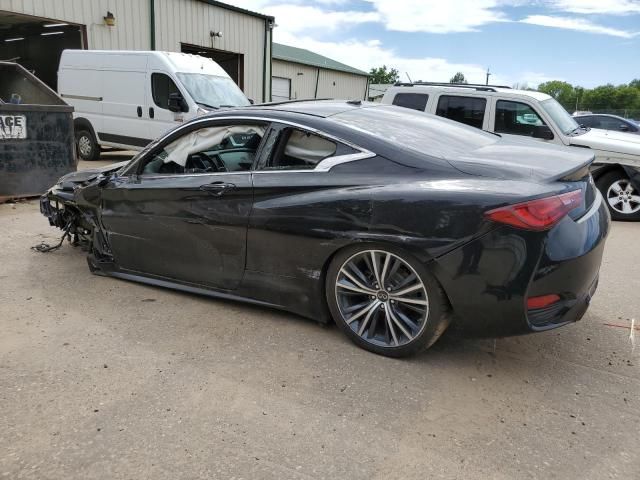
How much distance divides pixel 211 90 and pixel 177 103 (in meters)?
0.81

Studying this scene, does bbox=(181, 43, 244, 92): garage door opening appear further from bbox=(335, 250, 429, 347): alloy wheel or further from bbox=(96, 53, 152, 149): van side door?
bbox=(335, 250, 429, 347): alloy wheel

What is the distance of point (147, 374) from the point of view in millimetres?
3008

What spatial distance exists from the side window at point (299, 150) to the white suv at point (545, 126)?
482 centimetres

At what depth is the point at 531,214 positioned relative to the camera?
104 inches

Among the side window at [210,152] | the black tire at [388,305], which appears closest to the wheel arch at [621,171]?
the black tire at [388,305]

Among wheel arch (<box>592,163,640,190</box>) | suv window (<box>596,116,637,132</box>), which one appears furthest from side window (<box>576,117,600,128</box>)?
wheel arch (<box>592,163,640,190</box>)

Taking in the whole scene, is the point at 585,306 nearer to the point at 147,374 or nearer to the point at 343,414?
the point at 343,414

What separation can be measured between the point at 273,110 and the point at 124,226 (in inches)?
61.7

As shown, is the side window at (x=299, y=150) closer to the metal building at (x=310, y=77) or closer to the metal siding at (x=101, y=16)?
the metal siding at (x=101, y=16)

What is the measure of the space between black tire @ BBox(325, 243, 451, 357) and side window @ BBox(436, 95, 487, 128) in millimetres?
5577

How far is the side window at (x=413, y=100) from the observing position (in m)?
8.40

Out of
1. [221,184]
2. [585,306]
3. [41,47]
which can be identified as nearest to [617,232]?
[585,306]

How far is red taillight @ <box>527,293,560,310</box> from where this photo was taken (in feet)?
8.95

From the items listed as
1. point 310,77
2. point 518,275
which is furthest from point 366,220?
point 310,77
